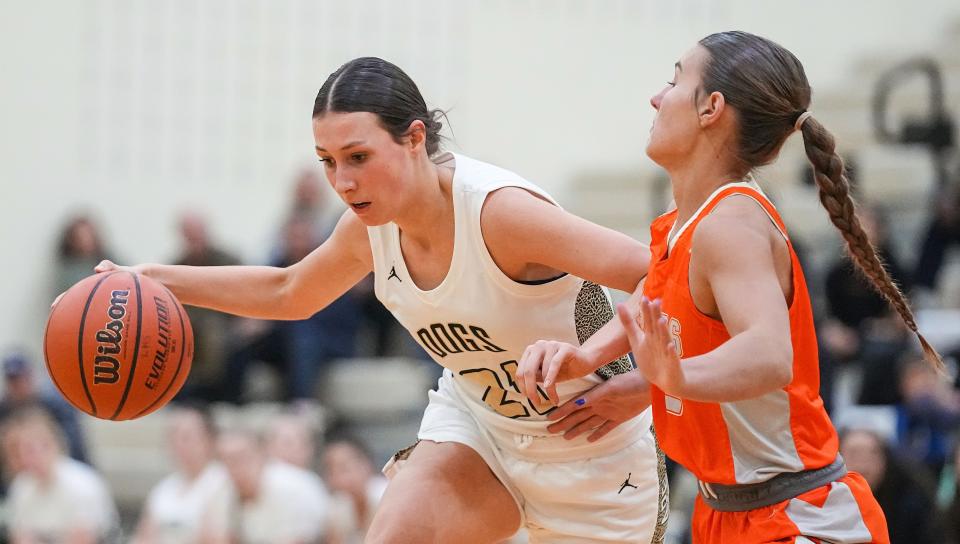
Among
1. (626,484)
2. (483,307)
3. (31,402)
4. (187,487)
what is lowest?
(187,487)

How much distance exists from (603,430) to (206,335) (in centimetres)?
581

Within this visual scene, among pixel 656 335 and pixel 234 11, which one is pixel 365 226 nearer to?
pixel 656 335

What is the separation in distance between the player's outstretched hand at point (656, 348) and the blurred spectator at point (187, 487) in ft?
17.9

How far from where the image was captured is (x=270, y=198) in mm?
11000

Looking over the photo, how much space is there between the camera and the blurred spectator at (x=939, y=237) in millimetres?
7867

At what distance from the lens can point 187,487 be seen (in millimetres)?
7938

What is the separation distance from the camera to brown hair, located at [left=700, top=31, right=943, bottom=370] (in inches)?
116

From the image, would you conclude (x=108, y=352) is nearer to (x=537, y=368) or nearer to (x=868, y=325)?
(x=537, y=368)

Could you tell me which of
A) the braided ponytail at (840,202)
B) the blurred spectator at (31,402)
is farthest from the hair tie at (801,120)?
the blurred spectator at (31,402)

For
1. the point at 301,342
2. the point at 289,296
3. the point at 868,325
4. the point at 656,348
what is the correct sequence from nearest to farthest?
1. the point at 656,348
2. the point at 289,296
3. the point at 868,325
4. the point at 301,342

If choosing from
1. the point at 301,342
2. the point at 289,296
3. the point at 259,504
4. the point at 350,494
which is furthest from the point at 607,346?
the point at 301,342

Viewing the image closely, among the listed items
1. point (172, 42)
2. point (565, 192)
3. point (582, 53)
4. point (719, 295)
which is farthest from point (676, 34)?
point (719, 295)

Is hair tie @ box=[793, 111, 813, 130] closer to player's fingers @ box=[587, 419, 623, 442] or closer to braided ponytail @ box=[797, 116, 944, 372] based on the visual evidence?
braided ponytail @ box=[797, 116, 944, 372]

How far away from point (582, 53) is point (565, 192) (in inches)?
46.9
